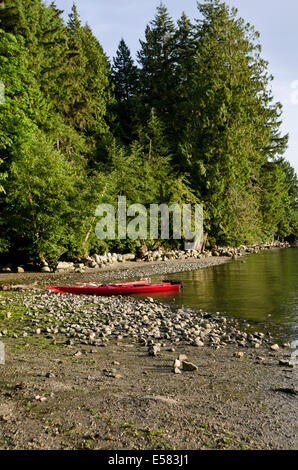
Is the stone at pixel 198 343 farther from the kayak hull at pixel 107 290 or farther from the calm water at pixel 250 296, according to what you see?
the kayak hull at pixel 107 290

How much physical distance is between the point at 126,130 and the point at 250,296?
39.9 m

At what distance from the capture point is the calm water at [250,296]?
10656 millimetres

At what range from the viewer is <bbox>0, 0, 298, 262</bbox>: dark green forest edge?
2134cm

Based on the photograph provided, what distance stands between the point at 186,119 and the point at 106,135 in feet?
37.8

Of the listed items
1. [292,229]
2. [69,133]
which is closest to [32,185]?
[69,133]

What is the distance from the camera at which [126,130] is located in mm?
49500

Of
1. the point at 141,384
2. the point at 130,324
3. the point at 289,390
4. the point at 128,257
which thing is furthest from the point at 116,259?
the point at 289,390

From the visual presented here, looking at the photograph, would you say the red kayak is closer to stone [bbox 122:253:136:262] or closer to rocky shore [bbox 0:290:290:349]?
rocky shore [bbox 0:290:290:349]

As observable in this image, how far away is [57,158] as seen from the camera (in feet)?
73.8

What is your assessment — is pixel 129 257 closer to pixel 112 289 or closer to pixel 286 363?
pixel 112 289

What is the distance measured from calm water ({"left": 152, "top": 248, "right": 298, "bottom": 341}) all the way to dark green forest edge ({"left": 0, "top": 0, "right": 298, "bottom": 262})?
342 inches

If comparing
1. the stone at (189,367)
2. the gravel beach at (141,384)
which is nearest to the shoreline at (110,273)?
the gravel beach at (141,384)

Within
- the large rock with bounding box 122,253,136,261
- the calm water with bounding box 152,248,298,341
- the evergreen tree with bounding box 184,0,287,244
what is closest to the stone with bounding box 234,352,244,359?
the calm water with bounding box 152,248,298,341

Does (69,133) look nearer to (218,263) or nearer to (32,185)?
(32,185)
